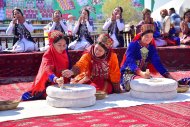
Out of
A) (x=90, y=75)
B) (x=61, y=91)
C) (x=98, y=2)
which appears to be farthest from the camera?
(x=98, y=2)

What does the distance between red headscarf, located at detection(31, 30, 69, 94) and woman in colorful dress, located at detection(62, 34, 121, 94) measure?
0.46ft

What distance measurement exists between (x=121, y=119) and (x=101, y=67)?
1.02m

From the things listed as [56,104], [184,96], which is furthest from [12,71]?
[184,96]

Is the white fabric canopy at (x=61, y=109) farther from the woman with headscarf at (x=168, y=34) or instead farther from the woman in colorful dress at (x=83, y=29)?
the woman with headscarf at (x=168, y=34)

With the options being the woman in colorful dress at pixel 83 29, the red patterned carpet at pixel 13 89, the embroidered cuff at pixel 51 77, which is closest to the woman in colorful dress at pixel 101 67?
the embroidered cuff at pixel 51 77

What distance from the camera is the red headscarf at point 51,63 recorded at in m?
3.28

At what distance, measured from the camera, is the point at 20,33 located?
580 centimetres

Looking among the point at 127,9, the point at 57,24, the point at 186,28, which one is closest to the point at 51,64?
the point at 57,24

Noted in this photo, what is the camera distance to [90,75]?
359 cm

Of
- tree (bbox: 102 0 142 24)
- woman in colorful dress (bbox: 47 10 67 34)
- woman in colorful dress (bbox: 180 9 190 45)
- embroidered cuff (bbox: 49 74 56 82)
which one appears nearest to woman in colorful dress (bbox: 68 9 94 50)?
woman in colorful dress (bbox: 47 10 67 34)

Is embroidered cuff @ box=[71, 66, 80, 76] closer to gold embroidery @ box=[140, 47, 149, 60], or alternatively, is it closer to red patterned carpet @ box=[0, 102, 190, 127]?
red patterned carpet @ box=[0, 102, 190, 127]

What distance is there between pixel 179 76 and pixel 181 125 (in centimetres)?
308

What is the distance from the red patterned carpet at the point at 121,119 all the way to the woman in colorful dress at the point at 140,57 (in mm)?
846

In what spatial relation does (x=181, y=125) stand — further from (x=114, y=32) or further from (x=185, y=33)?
(x=185, y=33)
